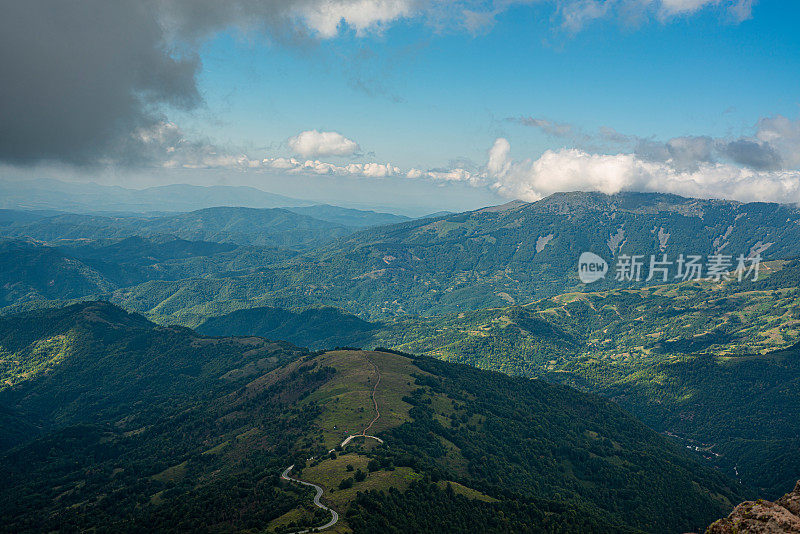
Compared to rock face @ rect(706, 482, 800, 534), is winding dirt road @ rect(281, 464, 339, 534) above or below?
below

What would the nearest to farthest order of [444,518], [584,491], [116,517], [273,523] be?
1. [273,523]
2. [444,518]
3. [116,517]
4. [584,491]

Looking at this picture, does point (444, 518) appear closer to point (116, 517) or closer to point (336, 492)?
point (336, 492)

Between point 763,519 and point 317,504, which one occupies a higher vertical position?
point 763,519

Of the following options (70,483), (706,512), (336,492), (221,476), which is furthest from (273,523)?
(706,512)

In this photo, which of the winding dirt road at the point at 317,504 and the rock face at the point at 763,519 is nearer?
the rock face at the point at 763,519

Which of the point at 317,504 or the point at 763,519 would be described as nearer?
the point at 763,519

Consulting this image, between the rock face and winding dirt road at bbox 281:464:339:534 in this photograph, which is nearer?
the rock face

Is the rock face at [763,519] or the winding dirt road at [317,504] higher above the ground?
the rock face at [763,519]

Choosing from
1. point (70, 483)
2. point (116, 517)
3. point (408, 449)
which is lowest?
point (70, 483)
